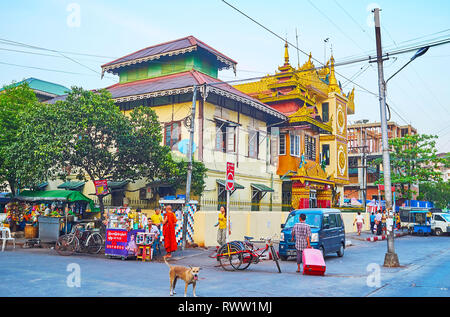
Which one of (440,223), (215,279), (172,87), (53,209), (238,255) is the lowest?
(215,279)

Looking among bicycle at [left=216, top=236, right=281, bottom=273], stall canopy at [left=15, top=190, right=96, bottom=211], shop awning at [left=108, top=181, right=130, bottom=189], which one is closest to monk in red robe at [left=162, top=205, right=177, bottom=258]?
bicycle at [left=216, top=236, right=281, bottom=273]

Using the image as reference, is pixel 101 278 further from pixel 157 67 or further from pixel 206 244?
pixel 157 67

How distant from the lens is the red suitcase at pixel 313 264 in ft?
38.7

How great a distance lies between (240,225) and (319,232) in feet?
20.9

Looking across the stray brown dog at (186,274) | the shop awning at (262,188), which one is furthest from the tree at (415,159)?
the stray brown dog at (186,274)

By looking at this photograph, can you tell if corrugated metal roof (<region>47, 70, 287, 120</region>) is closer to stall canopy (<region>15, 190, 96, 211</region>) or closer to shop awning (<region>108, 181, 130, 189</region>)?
shop awning (<region>108, 181, 130, 189</region>)

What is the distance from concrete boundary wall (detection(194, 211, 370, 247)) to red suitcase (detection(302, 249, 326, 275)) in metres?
4.49

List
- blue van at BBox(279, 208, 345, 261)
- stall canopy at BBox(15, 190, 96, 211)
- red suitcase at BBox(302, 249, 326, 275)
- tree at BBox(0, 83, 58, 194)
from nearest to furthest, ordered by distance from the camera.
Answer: red suitcase at BBox(302, 249, 326, 275) < blue van at BBox(279, 208, 345, 261) < tree at BBox(0, 83, 58, 194) < stall canopy at BBox(15, 190, 96, 211)

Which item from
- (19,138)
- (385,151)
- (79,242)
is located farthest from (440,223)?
(19,138)

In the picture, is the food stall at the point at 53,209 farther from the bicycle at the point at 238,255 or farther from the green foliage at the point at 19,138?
the bicycle at the point at 238,255

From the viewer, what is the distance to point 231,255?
42.2ft

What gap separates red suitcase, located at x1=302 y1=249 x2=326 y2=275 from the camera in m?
11.8

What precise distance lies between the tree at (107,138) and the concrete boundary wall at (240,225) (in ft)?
9.19

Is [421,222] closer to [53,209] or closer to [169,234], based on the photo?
[169,234]
